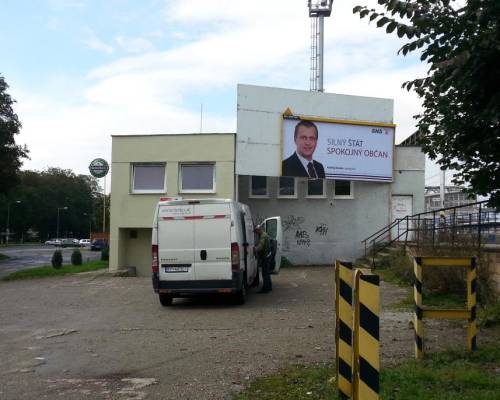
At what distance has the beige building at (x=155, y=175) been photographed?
2373 centimetres

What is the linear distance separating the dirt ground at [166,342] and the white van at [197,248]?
58 cm

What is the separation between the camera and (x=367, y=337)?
432 centimetres

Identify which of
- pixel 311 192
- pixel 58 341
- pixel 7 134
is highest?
pixel 7 134

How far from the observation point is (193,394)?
598 centimetres

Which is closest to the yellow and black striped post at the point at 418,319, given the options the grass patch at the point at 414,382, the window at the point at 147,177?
the grass patch at the point at 414,382

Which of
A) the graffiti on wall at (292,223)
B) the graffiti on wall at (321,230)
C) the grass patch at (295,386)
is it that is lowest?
the grass patch at (295,386)

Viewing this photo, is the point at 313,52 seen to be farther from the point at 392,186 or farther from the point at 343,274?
the point at 343,274

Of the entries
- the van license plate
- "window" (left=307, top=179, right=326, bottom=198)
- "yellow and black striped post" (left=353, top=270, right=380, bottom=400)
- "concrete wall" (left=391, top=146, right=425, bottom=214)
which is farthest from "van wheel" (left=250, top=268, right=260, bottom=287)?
"yellow and black striped post" (left=353, top=270, right=380, bottom=400)

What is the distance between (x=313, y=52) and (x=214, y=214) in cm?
2557

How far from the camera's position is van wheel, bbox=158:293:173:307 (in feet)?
42.9

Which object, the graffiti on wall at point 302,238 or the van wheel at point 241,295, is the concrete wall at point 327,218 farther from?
the van wheel at point 241,295

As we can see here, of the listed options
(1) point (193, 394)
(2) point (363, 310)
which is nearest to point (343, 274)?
(2) point (363, 310)

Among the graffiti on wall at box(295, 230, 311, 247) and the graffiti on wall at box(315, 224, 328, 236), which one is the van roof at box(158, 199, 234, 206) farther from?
the graffiti on wall at box(315, 224, 328, 236)

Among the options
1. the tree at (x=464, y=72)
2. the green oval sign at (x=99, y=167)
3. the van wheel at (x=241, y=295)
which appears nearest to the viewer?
the tree at (x=464, y=72)
